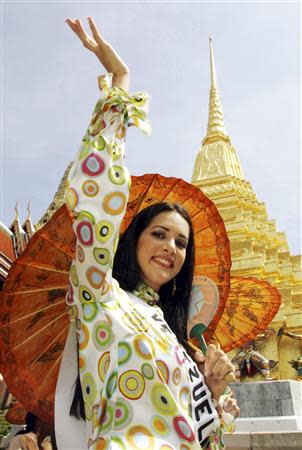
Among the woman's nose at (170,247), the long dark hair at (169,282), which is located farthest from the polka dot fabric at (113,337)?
the woman's nose at (170,247)

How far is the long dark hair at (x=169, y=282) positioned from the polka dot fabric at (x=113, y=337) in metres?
0.23

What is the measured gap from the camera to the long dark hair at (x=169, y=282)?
253cm

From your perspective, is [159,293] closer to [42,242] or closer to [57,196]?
[42,242]

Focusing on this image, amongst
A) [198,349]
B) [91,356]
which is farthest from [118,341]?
[198,349]

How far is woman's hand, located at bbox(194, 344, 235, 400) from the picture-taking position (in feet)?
7.79

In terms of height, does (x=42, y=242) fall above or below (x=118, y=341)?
above

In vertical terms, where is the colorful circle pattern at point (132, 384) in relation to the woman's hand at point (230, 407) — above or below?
above

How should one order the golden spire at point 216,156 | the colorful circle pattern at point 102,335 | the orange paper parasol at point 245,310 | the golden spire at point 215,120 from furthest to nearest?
→ the golden spire at point 215,120 < the golden spire at point 216,156 < the orange paper parasol at point 245,310 < the colorful circle pattern at point 102,335

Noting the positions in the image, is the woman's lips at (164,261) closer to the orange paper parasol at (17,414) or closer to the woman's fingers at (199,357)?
the woman's fingers at (199,357)

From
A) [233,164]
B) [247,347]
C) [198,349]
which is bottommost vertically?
[247,347]

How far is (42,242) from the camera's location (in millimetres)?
2719

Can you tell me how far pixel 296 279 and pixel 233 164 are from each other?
7.34 meters

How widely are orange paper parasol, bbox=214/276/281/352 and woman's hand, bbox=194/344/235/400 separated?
926 mm

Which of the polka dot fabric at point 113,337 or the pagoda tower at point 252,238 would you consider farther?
the pagoda tower at point 252,238
